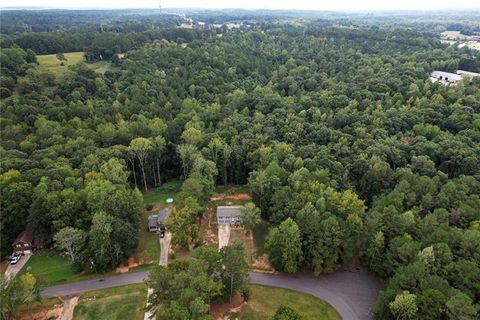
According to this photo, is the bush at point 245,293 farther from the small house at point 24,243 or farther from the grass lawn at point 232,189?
the small house at point 24,243

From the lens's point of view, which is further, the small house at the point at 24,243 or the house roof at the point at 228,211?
the house roof at the point at 228,211

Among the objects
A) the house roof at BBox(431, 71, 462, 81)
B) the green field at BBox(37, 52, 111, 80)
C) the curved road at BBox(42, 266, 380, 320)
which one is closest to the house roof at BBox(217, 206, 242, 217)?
the curved road at BBox(42, 266, 380, 320)

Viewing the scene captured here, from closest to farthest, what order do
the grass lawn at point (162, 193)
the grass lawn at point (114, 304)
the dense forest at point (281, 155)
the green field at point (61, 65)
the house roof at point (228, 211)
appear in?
the grass lawn at point (114, 304)
the dense forest at point (281, 155)
the house roof at point (228, 211)
the grass lawn at point (162, 193)
the green field at point (61, 65)

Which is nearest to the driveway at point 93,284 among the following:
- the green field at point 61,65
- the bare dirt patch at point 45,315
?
the bare dirt patch at point 45,315

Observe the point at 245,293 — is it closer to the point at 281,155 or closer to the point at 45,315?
the point at 45,315

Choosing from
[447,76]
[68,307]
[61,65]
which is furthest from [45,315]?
[447,76]

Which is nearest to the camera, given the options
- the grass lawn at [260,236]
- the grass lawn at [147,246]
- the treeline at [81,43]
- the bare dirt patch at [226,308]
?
the bare dirt patch at [226,308]
